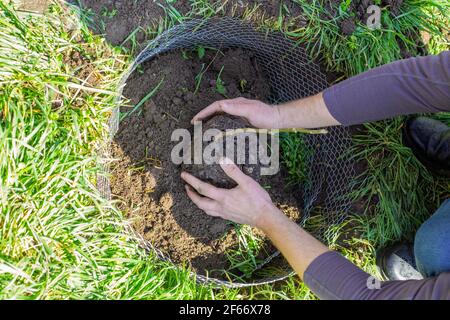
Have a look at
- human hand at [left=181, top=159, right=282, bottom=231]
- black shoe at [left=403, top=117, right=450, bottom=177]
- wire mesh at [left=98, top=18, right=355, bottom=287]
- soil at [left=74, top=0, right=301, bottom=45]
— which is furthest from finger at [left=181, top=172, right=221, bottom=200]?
black shoe at [left=403, top=117, right=450, bottom=177]

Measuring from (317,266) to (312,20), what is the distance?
974 millimetres

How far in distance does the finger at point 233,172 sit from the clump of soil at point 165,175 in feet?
0.73

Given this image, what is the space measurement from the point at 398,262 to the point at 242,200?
28.8 inches

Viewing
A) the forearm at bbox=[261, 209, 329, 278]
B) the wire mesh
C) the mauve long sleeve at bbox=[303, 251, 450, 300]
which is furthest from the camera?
the wire mesh

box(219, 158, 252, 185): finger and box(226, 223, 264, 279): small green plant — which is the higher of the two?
box(219, 158, 252, 185): finger

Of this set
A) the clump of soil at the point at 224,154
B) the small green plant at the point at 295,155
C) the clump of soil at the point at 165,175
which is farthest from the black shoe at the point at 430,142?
the clump of soil at the point at 224,154

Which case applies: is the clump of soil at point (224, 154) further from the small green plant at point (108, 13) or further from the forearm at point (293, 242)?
the small green plant at point (108, 13)

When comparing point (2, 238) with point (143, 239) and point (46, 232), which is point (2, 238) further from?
point (143, 239)

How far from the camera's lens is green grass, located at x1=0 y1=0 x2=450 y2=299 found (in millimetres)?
1568

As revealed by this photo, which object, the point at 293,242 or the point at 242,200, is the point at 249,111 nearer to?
the point at 242,200

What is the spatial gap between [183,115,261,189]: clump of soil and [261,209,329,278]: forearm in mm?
193

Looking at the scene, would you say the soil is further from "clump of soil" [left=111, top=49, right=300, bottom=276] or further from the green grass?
"clump of soil" [left=111, top=49, right=300, bottom=276]

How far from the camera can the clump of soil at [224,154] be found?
5.58 ft
